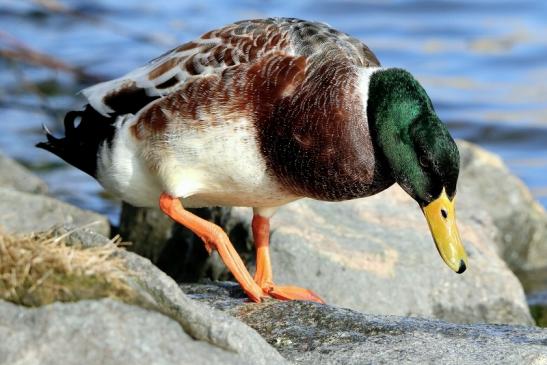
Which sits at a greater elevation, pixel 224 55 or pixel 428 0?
pixel 224 55

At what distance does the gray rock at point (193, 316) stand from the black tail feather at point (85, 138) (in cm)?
252

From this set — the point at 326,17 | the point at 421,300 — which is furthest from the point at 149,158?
the point at 326,17

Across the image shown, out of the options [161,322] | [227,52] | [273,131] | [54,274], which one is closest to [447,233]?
[273,131]

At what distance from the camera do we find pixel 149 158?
5.99 metres

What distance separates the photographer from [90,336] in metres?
3.37

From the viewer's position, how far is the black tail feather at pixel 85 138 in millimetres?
6316

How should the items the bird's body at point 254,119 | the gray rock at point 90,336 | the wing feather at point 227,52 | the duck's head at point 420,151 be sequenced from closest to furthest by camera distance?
the gray rock at point 90,336 < the duck's head at point 420,151 < the bird's body at point 254,119 < the wing feather at point 227,52

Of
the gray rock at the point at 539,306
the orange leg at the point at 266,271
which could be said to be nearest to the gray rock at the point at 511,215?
the gray rock at the point at 539,306

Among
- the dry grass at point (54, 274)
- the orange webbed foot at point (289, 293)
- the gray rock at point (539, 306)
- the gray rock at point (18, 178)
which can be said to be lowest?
the gray rock at point (539, 306)

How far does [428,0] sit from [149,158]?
38.6 feet

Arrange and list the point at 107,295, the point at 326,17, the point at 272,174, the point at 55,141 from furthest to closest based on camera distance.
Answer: the point at 326,17
the point at 55,141
the point at 272,174
the point at 107,295

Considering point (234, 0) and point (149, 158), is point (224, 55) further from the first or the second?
point (234, 0)

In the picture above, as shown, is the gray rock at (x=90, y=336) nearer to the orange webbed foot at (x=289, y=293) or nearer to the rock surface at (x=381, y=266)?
the orange webbed foot at (x=289, y=293)

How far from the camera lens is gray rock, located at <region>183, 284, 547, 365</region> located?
432cm
